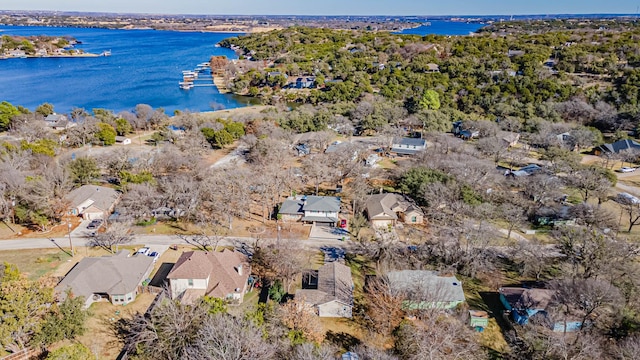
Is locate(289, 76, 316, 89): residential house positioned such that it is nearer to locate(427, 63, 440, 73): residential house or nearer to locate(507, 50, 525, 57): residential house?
locate(427, 63, 440, 73): residential house

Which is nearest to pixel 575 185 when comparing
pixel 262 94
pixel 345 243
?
pixel 345 243

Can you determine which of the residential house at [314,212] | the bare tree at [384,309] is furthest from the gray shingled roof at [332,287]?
the residential house at [314,212]

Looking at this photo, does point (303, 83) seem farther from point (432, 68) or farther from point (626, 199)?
point (626, 199)

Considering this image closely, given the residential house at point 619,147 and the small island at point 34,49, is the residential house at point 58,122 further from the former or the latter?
the small island at point 34,49

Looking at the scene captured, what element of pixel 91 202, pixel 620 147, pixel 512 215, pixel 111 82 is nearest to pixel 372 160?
pixel 512 215

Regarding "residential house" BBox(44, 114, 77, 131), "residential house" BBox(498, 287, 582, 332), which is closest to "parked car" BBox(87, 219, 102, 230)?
"residential house" BBox(498, 287, 582, 332)

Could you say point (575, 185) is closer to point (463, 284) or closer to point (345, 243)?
point (463, 284)
